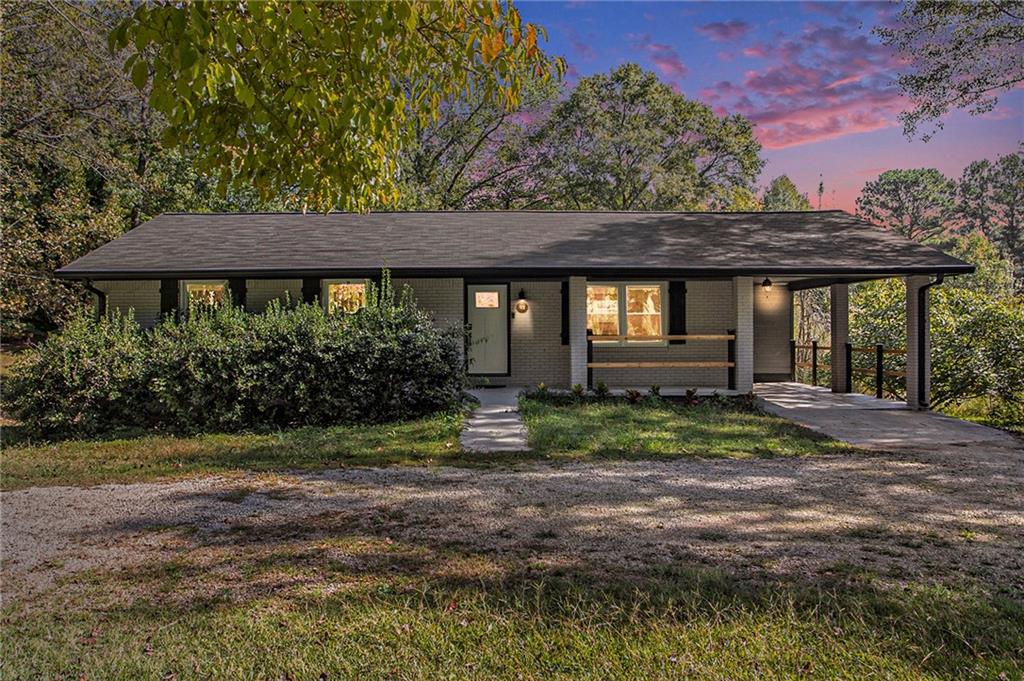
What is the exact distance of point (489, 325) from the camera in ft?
54.4

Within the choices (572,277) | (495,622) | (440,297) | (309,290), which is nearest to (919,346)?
(572,277)

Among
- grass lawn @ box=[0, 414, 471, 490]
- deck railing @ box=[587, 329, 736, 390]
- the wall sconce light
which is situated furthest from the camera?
the wall sconce light

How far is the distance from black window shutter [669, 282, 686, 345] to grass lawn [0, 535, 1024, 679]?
1198cm

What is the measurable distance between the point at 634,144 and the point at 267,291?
1923 centimetres

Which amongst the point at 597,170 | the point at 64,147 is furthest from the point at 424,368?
the point at 597,170

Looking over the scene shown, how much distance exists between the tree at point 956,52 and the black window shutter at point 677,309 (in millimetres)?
7455

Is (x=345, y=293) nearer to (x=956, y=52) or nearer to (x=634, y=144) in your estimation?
(x=956, y=52)

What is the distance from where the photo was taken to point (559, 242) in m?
16.2

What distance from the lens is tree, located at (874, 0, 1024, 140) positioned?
15.5 meters

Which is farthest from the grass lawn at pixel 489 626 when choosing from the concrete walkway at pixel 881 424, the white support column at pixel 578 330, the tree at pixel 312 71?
the white support column at pixel 578 330

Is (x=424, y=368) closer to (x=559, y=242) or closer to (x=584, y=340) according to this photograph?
(x=584, y=340)

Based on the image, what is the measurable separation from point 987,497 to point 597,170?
2495 centimetres

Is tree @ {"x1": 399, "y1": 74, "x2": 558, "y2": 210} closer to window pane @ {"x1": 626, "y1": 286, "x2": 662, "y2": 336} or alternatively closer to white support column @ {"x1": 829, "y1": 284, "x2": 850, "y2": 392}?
window pane @ {"x1": 626, "y1": 286, "x2": 662, "y2": 336}

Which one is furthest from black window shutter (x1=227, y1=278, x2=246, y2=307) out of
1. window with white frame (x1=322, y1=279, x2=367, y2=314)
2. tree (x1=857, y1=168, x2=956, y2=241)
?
tree (x1=857, y1=168, x2=956, y2=241)
